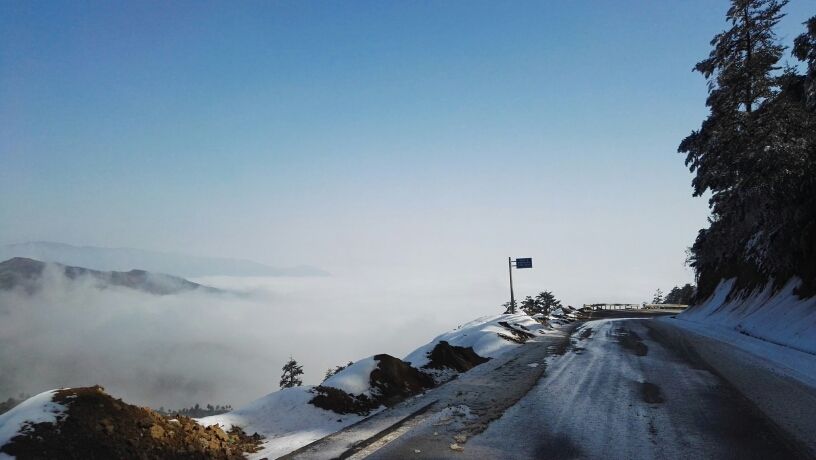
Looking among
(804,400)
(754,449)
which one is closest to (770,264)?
(804,400)

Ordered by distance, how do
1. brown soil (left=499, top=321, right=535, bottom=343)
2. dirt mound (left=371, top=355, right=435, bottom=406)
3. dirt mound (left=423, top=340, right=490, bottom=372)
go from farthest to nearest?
brown soil (left=499, top=321, right=535, bottom=343), dirt mound (left=423, top=340, right=490, bottom=372), dirt mound (left=371, top=355, right=435, bottom=406)

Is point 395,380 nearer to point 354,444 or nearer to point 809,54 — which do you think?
point 354,444

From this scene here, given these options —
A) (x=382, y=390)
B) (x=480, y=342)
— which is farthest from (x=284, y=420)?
(x=480, y=342)

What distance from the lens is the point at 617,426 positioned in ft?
17.5

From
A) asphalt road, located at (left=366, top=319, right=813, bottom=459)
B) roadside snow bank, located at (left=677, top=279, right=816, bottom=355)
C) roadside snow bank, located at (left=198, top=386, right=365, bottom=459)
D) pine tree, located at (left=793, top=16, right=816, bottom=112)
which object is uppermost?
pine tree, located at (left=793, top=16, right=816, bottom=112)

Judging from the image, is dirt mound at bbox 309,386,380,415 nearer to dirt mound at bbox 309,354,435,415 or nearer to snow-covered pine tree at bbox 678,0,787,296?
dirt mound at bbox 309,354,435,415

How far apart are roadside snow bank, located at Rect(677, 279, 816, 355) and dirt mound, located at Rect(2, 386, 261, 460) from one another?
1404 centimetres

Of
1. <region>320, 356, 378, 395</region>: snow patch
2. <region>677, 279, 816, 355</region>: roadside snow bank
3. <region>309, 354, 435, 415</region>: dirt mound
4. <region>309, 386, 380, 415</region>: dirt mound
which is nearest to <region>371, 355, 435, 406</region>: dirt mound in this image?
<region>309, 354, 435, 415</region>: dirt mound

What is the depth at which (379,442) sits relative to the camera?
4918mm

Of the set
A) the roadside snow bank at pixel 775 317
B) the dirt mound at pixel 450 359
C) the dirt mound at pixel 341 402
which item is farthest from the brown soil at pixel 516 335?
the dirt mound at pixel 341 402

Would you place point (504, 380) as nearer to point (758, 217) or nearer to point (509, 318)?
point (509, 318)

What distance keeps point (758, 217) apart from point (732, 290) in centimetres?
787

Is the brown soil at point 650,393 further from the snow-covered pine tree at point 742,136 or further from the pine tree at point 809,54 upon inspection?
the pine tree at point 809,54

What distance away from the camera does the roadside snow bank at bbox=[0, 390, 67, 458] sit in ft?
12.8
